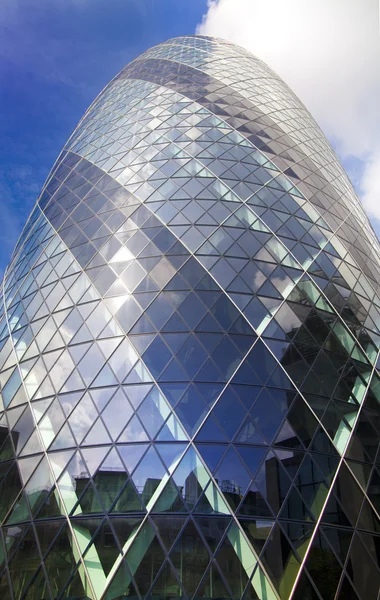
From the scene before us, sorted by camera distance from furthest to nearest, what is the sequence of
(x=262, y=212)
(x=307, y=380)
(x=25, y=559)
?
1. (x=262, y=212)
2. (x=307, y=380)
3. (x=25, y=559)

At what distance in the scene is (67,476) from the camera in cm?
1334

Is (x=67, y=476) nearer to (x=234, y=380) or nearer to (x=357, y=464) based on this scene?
(x=234, y=380)

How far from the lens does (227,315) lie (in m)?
15.6

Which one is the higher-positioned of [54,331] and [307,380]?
[54,331]

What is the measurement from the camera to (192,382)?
45.8 feet

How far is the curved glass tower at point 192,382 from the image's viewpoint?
11867 millimetres

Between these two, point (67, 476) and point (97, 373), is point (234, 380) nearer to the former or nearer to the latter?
point (97, 373)

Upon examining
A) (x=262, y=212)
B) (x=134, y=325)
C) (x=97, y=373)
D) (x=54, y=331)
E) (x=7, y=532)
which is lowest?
(x=7, y=532)

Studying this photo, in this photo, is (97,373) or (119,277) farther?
(119,277)

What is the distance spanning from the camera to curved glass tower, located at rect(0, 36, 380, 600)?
11.9 meters

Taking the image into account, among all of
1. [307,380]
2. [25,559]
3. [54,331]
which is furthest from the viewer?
[54,331]

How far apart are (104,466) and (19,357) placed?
6.88 m

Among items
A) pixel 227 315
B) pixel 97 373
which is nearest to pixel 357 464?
pixel 227 315

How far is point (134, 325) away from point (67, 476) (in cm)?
545
